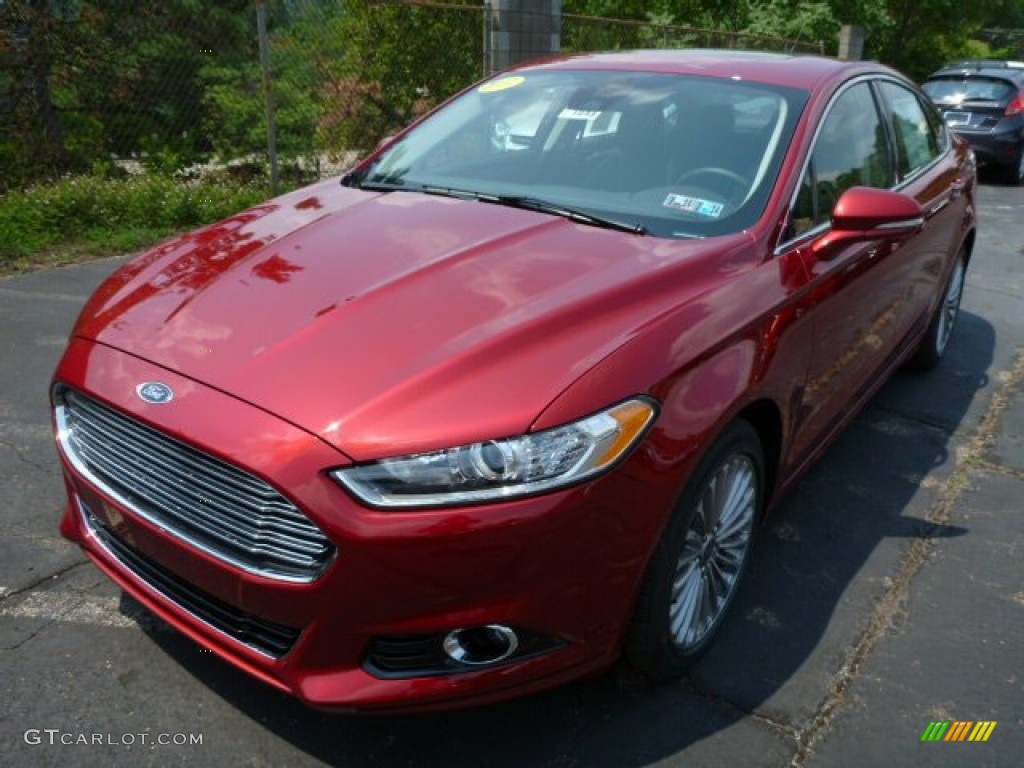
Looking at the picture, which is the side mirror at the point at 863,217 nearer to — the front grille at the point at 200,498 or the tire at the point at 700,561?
the tire at the point at 700,561

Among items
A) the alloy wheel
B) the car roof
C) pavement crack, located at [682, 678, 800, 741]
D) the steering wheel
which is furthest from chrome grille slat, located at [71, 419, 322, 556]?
the car roof

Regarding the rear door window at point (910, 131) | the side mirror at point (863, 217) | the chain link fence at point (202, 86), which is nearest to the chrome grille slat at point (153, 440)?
the side mirror at point (863, 217)

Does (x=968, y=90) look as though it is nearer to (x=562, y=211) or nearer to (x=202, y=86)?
(x=202, y=86)

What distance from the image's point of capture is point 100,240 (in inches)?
265

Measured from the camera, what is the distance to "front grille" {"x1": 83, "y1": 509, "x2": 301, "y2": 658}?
2088 mm

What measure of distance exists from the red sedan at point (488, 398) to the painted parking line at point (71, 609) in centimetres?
36

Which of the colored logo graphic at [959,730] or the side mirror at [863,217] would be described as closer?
the colored logo graphic at [959,730]

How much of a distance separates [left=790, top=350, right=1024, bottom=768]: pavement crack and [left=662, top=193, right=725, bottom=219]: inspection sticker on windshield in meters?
1.40

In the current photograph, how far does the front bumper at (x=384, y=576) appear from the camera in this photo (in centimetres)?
190

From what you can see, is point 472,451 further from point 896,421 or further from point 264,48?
point 264,48

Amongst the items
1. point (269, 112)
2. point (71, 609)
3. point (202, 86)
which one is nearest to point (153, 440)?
point (71, 609)

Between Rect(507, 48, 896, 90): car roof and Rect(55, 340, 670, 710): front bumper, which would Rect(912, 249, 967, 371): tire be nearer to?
Rect(507, 48, 896, 90): car roof

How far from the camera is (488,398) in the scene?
2.00 metres
